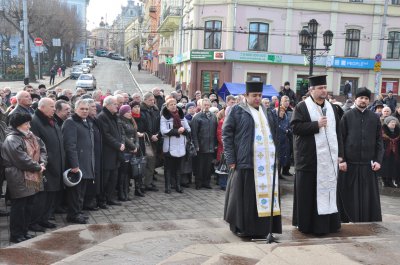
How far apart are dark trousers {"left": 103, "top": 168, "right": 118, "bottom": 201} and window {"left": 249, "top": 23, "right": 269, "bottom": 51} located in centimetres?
2351

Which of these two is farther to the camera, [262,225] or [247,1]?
[247,1]

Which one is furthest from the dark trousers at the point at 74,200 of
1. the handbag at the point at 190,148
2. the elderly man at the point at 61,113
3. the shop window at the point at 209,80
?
the shop window at the point at 209,80

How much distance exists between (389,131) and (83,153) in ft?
23.2

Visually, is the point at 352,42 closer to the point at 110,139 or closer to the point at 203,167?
the point at 203,167

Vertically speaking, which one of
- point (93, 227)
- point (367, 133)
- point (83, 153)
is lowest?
point (93, 227)

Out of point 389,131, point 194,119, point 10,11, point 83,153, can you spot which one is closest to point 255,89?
point 83,153

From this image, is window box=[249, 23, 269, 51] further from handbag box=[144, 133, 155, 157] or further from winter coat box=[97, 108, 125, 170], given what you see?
winter coat box=[97, 108, 125, 170]

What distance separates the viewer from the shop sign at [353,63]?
1206 inches

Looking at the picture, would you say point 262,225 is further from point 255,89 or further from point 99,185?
point 99,185

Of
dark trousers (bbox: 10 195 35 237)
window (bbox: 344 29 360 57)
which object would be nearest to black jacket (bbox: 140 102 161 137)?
dark trousers (bbox: 10 195 35 237)

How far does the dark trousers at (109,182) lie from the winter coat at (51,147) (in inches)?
48.9

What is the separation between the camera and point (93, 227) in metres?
6.51

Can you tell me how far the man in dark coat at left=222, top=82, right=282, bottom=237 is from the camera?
5762mm

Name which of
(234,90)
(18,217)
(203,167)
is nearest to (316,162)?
(18,217)
